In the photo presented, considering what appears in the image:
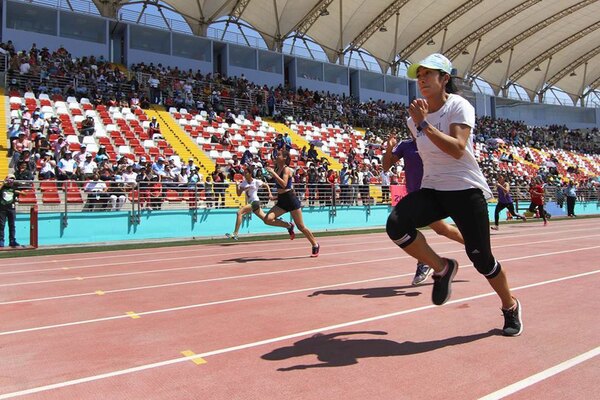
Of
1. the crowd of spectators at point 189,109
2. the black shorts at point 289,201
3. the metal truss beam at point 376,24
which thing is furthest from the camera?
the metal truss beam at point 376,24

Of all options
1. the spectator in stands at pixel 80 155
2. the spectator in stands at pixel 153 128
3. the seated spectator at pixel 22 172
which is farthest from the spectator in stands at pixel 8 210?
the spectator in stands at pixel 153 128

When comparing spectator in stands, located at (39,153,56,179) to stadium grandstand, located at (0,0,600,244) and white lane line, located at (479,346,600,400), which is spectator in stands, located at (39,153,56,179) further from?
white lane line, located at (479,346,600,400)

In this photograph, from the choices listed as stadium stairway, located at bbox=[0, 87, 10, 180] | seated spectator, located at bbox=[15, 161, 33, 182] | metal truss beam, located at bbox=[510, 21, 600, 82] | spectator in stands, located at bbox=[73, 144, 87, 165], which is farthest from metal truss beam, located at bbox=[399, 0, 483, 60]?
seated spectator, located at bbox=[15, 161, 33, 182]

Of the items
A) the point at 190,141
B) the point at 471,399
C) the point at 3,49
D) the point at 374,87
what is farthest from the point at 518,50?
the point at 471,399

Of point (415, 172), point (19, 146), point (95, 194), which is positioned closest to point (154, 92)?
point (19, 146)

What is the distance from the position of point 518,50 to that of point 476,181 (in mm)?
53259

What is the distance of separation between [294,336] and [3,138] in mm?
17680

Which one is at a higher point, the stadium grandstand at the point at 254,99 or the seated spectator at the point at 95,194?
the stadium grandstand at the point at 254,99

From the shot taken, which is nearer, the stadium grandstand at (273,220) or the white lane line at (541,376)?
the white lane line at (541,376)

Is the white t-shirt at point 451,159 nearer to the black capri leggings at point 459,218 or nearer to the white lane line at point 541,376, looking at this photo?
the black capri leggings at point 459,218

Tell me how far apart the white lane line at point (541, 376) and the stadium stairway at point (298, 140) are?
72.4ft

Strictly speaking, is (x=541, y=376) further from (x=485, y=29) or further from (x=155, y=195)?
(x=485, y=29)

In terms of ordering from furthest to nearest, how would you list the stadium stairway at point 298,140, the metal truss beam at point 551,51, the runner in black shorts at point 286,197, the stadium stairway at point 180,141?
the metal truss beam at point 551,51
the stadium stairway at point 298,140
the stadium stairway at point 180,141
the runner in black shorts at point 286,197

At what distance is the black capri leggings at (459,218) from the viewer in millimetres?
3602
